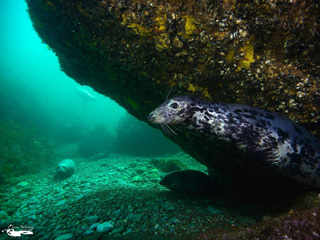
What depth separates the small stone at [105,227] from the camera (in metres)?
2.59

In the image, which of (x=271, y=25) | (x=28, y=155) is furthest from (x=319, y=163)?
(x=28, y=155)

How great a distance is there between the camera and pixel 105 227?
2.64 metres

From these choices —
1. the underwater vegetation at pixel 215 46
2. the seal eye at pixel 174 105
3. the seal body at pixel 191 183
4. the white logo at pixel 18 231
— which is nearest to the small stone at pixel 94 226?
the white logo at pixel 18 231

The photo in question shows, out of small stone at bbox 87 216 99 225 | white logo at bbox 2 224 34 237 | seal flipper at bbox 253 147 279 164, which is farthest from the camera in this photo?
white logo at bbox 2 224 34 237

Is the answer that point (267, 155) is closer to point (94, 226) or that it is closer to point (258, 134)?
point (258, 134)

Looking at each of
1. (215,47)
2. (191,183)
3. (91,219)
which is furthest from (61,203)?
(215,47)

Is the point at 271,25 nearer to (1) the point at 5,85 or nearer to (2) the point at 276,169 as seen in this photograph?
(2) the point at 276,169

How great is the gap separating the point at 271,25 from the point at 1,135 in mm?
16152

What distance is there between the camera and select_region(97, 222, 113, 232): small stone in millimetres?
2592

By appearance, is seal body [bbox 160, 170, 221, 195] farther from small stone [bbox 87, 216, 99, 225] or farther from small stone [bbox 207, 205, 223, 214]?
small stone [bbox 87, 216, 99, 225]

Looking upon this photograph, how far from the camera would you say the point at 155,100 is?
10.9 feet

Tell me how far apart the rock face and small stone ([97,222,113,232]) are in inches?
89.8

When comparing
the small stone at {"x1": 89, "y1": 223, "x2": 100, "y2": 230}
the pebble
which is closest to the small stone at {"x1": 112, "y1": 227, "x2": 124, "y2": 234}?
the pebble

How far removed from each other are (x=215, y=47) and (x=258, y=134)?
1467mm
